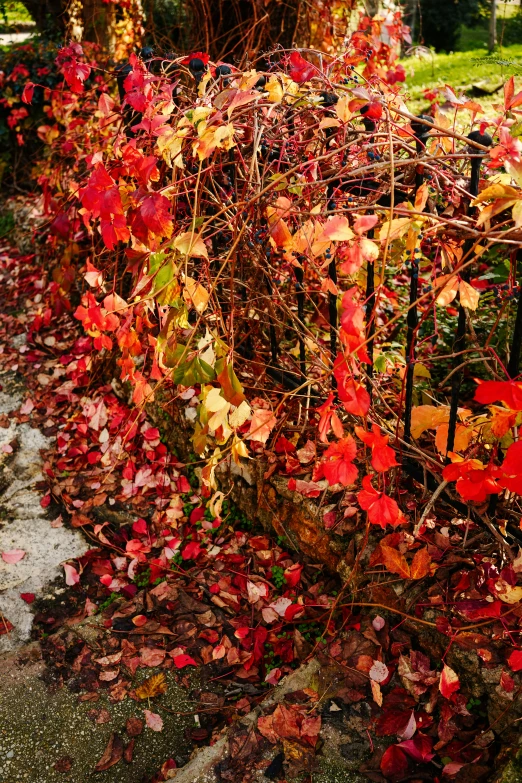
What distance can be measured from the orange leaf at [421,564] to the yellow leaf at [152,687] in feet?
3.42

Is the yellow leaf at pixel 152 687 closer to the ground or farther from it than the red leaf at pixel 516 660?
closer to the ground

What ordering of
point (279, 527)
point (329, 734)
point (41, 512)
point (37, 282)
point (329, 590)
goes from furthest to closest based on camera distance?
point (37, 282) → point (41, 512) → point (279, 527) → point (329, 590) → point (329, 734)

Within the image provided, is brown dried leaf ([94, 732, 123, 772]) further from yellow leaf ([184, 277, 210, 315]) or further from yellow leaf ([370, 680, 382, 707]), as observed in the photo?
yellow leaf ([184, 277, 210, 315])

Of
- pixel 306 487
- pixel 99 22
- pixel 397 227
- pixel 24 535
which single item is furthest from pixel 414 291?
pixel 99 22

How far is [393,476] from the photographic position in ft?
7.64

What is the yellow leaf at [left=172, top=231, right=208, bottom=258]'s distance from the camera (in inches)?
69.0

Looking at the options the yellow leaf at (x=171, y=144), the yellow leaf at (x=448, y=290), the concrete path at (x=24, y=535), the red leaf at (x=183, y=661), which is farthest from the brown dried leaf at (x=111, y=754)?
the yellow leaf at (x=171, y=144)

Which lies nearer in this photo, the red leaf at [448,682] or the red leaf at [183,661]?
the red leaf at [448,682]

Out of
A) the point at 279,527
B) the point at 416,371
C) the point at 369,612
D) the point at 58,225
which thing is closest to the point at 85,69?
the point at 58,225

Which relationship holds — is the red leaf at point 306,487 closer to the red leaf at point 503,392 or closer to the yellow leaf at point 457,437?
the yellow leaf at point 457,437

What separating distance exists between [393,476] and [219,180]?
158 centimetres

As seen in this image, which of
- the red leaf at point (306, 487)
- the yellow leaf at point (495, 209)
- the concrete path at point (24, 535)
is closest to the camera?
the yellow leaf at point (495, 209)

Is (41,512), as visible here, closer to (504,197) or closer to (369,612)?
(369,612)

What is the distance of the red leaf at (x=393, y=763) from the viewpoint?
70.6 inches
